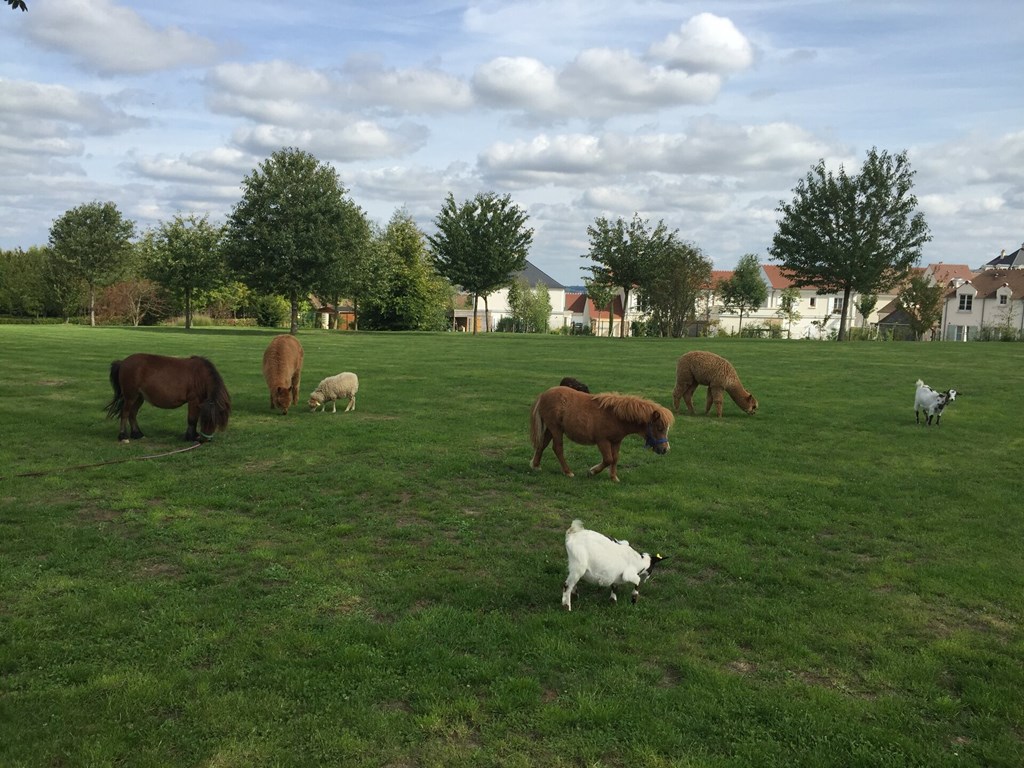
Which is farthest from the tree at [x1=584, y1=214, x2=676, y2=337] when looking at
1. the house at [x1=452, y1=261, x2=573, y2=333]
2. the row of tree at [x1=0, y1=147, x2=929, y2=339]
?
the house at [x1=452, y1=261, x2=573, y2=333]

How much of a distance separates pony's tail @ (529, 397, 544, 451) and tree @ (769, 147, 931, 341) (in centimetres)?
5291

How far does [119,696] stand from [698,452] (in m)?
9.89

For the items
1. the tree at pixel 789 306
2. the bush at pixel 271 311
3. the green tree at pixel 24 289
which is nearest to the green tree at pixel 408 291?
the bush at pixel 271 311

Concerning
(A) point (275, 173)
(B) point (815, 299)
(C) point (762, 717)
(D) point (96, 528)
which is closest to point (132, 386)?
(D) point (96, 528)

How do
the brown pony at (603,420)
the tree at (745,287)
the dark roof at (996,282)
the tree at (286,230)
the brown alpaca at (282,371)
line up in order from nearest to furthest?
the brown pony at (603,420) → the brown alpaca at (282,371) → the tree at (286,230) → the dark roof at (996,282) → the tree at (745,287)

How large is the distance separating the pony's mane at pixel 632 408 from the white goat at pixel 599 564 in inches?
145

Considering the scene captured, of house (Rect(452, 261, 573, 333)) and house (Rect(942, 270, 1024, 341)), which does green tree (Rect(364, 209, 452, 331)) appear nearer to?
house (Rect(452, 261, 573, 333))

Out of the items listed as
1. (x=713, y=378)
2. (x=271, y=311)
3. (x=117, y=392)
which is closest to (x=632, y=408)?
(x=713, y=378)

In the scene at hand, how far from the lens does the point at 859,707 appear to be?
4555mm

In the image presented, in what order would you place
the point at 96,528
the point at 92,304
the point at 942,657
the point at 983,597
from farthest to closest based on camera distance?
1. the point at 92,304
2. the point at 96,528
3. the point at 983,597
4. the point at 942,657

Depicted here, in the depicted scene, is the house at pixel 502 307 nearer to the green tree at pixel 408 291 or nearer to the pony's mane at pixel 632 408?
the green tree at pixel 408 291

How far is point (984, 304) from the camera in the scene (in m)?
76.8

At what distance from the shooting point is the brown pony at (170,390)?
12.2 meters

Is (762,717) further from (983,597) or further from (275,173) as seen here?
(275,173)
